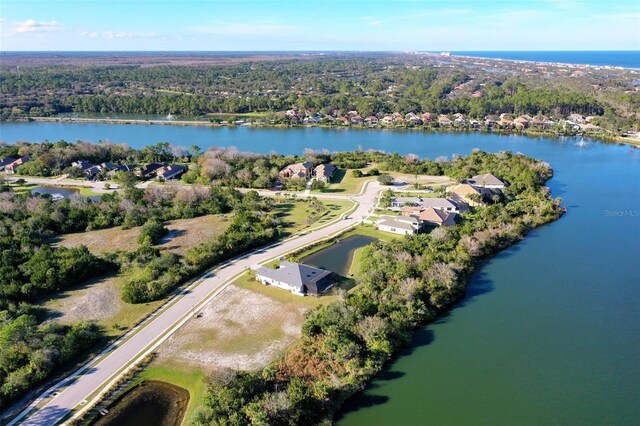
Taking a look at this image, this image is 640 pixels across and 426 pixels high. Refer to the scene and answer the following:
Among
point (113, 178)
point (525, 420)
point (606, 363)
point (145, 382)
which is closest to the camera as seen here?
point (525, 420)

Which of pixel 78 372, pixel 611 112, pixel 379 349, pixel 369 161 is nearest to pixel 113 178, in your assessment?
pixel 369 161

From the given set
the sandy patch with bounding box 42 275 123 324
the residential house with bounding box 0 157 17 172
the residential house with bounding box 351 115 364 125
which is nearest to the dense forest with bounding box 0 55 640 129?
the residential house with bounding box 351 115 364 125

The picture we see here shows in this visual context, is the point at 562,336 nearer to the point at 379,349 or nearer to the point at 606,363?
the point at 606,363

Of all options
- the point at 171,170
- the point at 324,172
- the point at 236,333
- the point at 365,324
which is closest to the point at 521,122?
the point at 324,172

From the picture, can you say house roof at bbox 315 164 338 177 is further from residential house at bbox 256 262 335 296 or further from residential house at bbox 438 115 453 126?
residential house at bbox 438 115 453 126

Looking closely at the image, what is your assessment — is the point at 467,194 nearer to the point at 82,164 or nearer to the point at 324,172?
the point at 324,172

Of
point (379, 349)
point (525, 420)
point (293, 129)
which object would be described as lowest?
point (525, 420)
